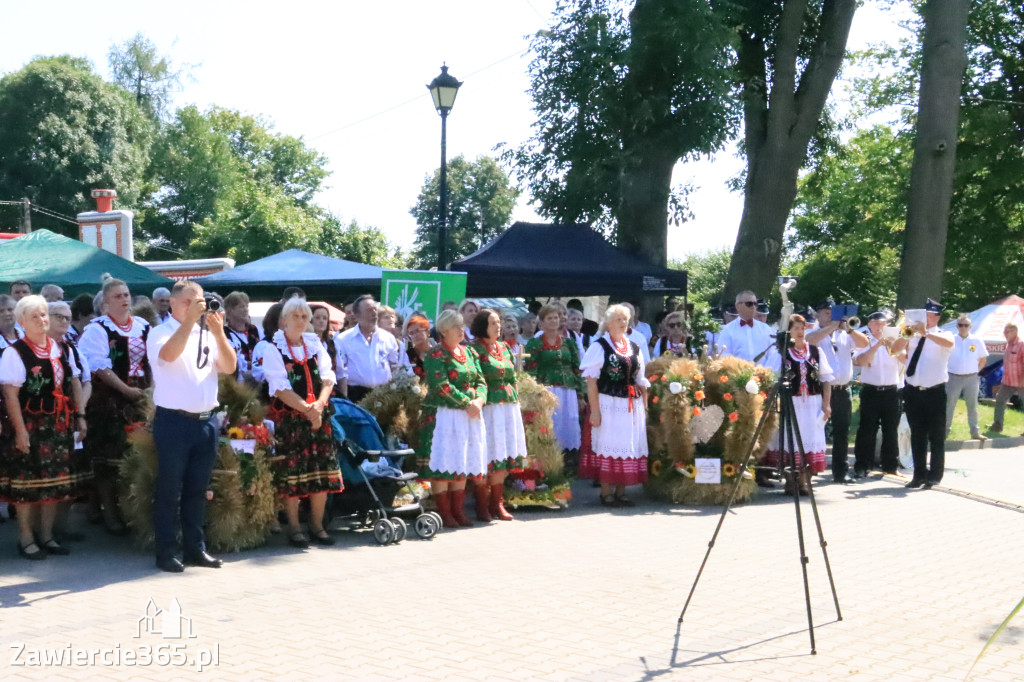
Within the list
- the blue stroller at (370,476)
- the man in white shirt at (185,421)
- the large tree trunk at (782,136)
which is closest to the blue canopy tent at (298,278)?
the large tree trunk at (782,136)

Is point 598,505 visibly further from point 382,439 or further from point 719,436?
point 382,439

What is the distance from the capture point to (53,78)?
49156 millimetres

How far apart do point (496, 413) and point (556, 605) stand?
3.17m

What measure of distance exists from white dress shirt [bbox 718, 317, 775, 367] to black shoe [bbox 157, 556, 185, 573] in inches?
274

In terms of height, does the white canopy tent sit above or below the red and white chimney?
below

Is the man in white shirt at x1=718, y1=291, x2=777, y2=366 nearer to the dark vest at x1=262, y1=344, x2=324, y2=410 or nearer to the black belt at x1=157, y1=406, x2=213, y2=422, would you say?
the dark vest at x1=262, y1=344, x2=324, y2=410

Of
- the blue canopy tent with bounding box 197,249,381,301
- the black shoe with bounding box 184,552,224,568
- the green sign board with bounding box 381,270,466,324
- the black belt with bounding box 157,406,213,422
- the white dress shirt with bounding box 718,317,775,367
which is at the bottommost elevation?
the black shoe with bounding box 184,552,224,568

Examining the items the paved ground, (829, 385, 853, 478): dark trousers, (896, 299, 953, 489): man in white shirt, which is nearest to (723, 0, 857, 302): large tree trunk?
(829, 385, 853, 478): dark trousers

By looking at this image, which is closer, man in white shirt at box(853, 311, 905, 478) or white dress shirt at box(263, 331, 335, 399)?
white dress shirt at box(263, 331, 335, 399)

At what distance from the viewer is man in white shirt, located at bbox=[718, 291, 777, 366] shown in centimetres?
1265

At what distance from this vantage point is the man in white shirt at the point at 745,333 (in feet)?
41.5

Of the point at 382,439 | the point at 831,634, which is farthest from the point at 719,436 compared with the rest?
the point at 831,634

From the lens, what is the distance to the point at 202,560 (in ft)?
25.6

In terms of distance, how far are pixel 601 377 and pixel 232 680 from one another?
5.99 metres
